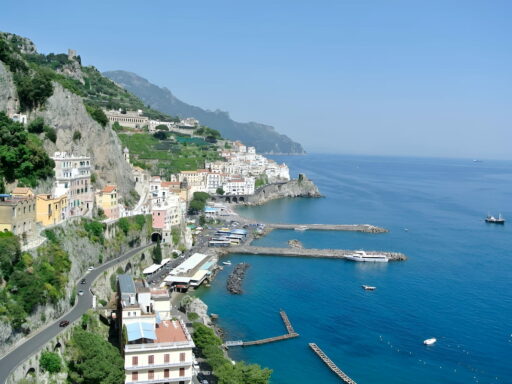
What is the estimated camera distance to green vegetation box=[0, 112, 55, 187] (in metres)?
31.3

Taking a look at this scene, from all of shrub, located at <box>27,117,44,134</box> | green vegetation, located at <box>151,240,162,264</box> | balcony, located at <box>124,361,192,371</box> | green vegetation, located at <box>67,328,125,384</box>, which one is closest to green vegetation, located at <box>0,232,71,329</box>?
green vegetation, located at <box>67,328,125,384</box>

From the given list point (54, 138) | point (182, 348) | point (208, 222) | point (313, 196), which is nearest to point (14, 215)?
point (182, 348)

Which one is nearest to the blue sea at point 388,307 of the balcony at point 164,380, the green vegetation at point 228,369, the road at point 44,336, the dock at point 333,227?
the dock at point 333,227

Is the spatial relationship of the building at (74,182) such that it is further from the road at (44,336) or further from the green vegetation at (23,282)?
the green vegetation at (23,282)

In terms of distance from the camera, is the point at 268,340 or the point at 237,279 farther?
the point at 237,279

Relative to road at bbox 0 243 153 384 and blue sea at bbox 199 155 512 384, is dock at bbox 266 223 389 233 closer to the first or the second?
blue sea at bbox 199 155 512 384

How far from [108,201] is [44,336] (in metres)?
17.9

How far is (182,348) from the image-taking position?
2131 centimetres

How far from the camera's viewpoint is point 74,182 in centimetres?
3644

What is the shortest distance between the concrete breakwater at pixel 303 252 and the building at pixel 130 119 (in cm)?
4654

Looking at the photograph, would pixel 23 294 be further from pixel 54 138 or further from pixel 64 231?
pixel 54 138

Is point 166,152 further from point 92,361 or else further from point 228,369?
point 92,361

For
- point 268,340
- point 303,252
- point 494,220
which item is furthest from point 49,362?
point 494,220

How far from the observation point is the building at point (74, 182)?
115 ft
